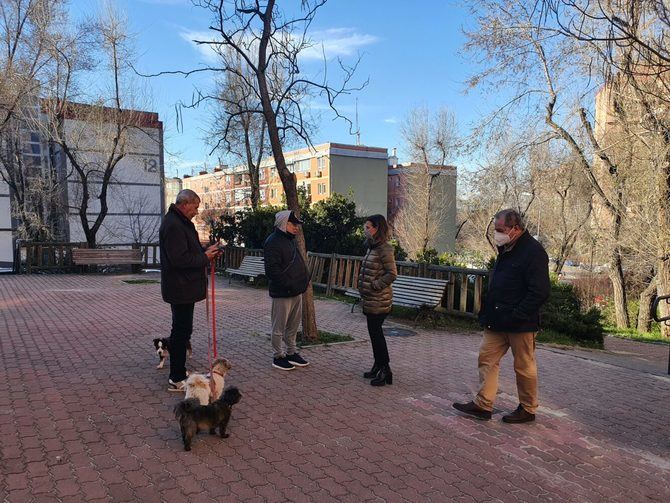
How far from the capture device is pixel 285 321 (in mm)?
5527

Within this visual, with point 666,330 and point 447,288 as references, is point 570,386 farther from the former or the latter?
point 666,330

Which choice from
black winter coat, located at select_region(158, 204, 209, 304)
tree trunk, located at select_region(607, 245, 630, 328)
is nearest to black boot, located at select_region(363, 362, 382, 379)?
black winter coat, located at select_region(158, 204, 209, 304)

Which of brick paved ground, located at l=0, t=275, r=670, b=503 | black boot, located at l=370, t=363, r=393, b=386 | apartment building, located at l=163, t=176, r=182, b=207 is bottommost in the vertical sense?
brick paved ground, located at l=0, t=275, r=670, b=503

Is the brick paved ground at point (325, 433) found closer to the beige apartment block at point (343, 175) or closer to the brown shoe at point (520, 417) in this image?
the brown shoe at point (520, 417)

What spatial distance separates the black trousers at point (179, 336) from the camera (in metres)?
4.70

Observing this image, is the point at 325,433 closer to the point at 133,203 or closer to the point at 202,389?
the point at 202,389

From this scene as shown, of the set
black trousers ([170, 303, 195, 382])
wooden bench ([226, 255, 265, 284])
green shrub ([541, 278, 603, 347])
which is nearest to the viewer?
black trousers ([170, 303, 195, 382])

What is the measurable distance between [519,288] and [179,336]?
3.16m

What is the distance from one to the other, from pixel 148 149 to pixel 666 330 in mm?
27086

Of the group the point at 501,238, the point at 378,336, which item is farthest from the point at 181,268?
the point at 501,238

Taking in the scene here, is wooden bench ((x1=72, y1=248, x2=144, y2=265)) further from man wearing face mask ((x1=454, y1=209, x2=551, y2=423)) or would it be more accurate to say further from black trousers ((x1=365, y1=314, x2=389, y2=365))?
man wearing face mask ((x1=454, y1=209, x2=551, y2=423))

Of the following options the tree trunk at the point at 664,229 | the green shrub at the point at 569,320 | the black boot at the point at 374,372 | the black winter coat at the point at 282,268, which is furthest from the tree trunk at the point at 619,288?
the black winter coat at the point at 282,268

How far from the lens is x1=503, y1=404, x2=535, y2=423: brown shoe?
4234 millimetres

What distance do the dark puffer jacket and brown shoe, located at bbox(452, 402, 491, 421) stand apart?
1.21m
